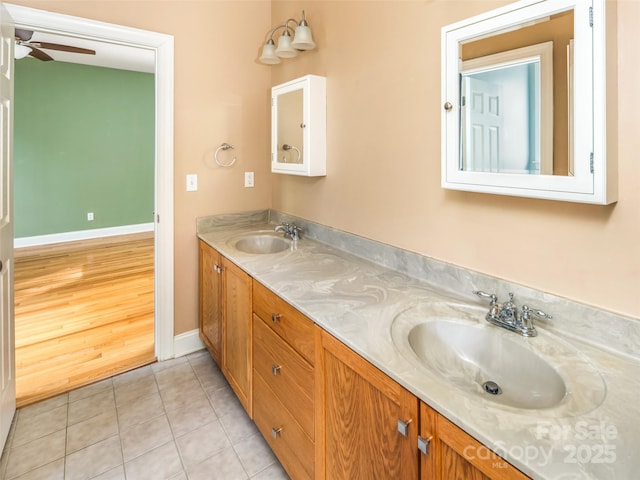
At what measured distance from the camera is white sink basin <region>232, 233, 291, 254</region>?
2.36 meters

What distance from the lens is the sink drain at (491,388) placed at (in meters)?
1.05

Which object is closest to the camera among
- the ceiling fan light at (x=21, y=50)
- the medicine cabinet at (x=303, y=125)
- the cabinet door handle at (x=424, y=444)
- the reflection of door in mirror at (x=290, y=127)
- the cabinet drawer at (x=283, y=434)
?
→ the cabinet door handle at (x=424, y=444)

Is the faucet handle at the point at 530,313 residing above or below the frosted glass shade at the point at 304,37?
below

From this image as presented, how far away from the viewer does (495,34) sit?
1.17m

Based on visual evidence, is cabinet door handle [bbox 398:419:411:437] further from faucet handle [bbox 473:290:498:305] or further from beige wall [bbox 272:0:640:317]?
beige wall [bbox 272:0:640:317]

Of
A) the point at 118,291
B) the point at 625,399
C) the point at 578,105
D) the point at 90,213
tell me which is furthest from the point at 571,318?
the point at 90,213

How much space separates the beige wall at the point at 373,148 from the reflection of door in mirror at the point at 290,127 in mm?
180

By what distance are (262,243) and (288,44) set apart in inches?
48.0

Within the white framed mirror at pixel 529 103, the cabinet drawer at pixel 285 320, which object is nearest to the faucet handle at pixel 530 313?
the white framed mirror at pixel 529 103

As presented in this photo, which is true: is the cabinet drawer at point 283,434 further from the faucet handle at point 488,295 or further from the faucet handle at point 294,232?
the faucet handle at point 294,232

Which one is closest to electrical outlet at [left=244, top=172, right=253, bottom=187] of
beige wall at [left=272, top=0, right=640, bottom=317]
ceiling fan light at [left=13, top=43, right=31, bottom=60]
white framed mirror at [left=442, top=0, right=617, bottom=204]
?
beige wall at [left=272, top=0, right=640, bottom=317]

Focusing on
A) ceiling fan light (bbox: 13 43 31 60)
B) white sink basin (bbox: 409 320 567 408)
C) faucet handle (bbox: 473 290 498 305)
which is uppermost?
ceiling fan light (bbox: 13 43 31 60)

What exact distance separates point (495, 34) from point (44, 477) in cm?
241

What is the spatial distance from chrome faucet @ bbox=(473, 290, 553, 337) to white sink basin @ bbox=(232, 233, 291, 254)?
4.64 feet
